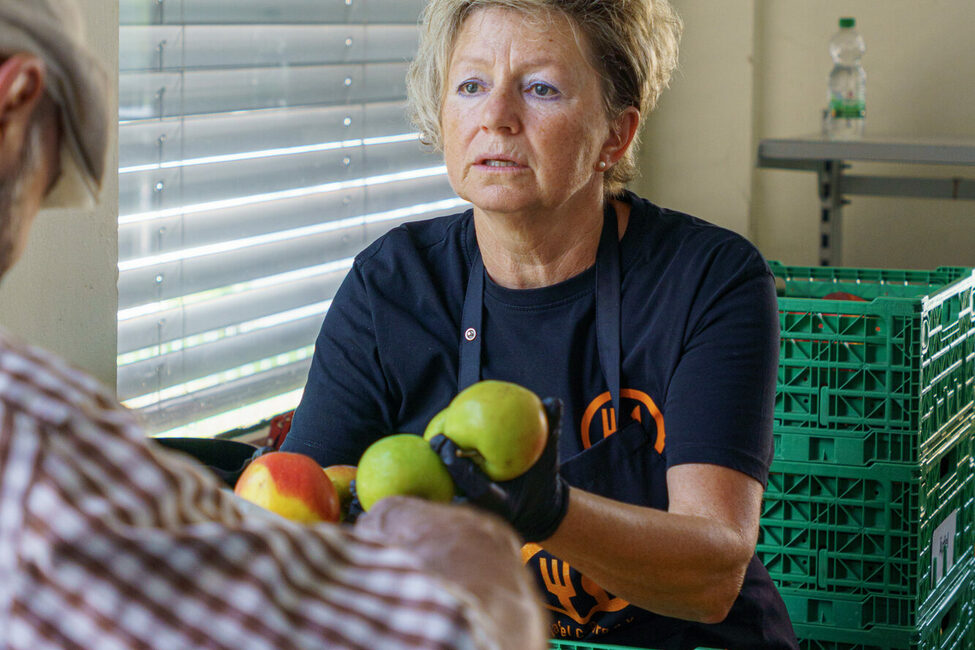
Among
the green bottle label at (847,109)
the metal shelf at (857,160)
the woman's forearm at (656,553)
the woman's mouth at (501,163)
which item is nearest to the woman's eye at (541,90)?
the woman's mouth at (501,163)

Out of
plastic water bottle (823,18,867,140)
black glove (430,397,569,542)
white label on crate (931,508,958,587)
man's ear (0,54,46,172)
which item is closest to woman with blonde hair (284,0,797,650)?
black glove (430,397,569,542)

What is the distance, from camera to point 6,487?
19.4 inches

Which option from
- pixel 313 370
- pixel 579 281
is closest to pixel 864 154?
pixel 579 281

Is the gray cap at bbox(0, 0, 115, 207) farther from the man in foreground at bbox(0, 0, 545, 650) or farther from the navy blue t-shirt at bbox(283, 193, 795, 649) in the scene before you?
the navy blue t-shirt at bbox(283, 193, 795, 649)

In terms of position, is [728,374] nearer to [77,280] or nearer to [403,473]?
[403,473]

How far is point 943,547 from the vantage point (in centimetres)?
197

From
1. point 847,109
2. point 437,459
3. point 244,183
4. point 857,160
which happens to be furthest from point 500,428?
point 847,109

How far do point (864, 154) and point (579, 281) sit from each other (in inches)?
72.5

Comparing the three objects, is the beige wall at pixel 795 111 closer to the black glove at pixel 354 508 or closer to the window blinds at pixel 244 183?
the window blinds at pixel 244 183

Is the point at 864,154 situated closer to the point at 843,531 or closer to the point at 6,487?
the point at 843,531

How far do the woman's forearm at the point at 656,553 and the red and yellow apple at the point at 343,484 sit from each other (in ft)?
0.69

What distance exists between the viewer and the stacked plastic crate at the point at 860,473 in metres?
1.80

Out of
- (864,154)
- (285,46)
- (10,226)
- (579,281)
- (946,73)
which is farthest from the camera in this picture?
(946,73)

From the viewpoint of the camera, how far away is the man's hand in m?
0.59
